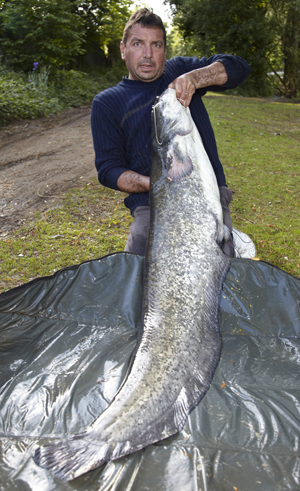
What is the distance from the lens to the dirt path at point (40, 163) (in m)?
5.39

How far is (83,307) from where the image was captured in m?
2.80

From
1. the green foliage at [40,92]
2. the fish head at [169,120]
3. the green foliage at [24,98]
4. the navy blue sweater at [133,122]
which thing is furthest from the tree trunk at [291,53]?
the fish head at [169,120]

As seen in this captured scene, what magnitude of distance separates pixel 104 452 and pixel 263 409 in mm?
897

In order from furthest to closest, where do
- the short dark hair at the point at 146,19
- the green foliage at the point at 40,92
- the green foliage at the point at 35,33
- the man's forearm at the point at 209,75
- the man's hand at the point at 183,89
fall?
the green foliage at the point at 35,33
the green foliage at the point at 40,92
the short dark hair at the point at 146,19
the man's forearm at the point at 209,75
the man's hand at the point at 183,89

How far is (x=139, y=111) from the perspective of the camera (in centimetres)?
314

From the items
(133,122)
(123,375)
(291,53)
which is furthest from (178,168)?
(291,53)

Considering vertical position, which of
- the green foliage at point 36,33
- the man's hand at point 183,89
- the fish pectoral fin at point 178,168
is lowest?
the fish pectoral fin at point 178,168

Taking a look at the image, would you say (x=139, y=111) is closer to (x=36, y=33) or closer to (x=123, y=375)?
(x=123, y=375)

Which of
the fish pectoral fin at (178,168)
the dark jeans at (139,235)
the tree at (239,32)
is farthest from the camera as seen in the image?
the tree at (239,32)

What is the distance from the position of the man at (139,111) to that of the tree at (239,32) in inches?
618

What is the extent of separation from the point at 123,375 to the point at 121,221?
2767 millimetres

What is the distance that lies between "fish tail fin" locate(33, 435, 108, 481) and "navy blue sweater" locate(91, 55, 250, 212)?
6.78ft

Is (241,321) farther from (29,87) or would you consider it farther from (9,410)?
(29,87)

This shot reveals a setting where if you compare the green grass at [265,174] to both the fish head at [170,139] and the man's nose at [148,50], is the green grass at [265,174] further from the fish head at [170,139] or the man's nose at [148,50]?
the man's nose at [148,50]
